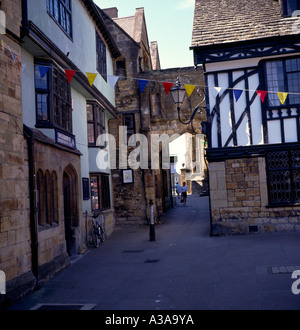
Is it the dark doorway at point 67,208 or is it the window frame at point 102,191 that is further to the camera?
the window frame at point 102,191

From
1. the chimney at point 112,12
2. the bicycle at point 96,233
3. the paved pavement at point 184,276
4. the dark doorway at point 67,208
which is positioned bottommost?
the paved pavement at point 184,276

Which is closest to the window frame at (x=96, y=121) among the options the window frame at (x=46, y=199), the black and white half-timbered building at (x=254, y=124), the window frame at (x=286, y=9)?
the black and white half-timbered building at (x=254, y=124)

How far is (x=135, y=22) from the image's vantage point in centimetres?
2055

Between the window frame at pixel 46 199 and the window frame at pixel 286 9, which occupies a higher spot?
the window frame at pixel 286 9

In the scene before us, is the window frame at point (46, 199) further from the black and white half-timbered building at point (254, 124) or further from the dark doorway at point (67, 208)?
the black and white half-timbered building at point (254, 124)

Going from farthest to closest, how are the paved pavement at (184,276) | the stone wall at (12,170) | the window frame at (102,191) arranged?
1. the window frame at (102,191)
2. the stone wall at (12,170)
3. the paved pavement at (184,276)

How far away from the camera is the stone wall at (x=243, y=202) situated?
12211mm

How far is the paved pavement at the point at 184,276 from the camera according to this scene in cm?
602

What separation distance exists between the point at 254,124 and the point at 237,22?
3862 millimetres

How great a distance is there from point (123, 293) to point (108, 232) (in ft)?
28.0

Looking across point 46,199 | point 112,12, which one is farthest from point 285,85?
point 112,12

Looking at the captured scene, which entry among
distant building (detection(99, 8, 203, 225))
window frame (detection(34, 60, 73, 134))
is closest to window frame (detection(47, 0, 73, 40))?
window frame (detection(34, 60, 73, 134))

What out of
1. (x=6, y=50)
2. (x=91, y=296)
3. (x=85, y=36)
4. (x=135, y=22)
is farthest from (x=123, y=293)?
(x=135, y=22)

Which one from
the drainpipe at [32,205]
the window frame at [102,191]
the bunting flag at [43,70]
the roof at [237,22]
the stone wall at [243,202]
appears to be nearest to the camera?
the drainpipe at [32,205]
